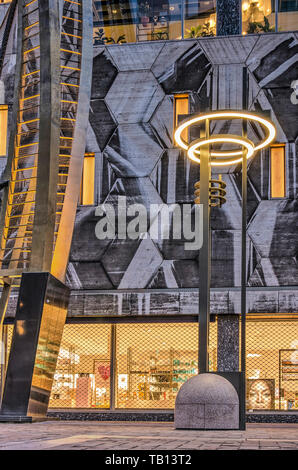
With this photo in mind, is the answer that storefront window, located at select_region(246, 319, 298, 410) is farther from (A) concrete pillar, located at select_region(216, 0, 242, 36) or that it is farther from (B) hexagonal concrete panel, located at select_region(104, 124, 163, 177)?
(A) concrete pillar, located at select_region(216, 0, 242, 36)

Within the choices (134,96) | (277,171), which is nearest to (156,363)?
(277,171)

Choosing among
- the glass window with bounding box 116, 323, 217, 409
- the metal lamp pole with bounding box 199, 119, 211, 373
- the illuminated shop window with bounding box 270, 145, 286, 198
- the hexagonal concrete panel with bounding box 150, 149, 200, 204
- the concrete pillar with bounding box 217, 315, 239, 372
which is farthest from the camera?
the hexagonal concrete panel with bounding box 150, 149, 200, 204

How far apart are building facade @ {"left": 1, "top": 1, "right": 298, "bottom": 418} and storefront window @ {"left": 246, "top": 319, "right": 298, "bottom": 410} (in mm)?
26

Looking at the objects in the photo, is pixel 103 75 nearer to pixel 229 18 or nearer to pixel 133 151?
pixel 133 151

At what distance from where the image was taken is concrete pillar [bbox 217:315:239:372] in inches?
741

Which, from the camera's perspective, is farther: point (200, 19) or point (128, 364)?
point (200, 19)

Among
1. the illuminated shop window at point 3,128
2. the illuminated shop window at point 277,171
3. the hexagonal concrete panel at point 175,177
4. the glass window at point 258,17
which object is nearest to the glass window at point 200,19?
the glass window at point 258,17

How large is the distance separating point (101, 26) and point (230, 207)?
256 inches

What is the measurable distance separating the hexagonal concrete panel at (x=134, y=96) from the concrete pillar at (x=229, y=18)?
7.91 ft

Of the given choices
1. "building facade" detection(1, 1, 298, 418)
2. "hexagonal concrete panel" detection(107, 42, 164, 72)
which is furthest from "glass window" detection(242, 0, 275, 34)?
"hexagonal concrete panel" detection(107, 42, 164, 72)

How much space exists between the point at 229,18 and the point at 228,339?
8901 mm

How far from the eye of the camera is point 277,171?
19.3 metres

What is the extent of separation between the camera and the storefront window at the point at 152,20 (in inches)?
812
